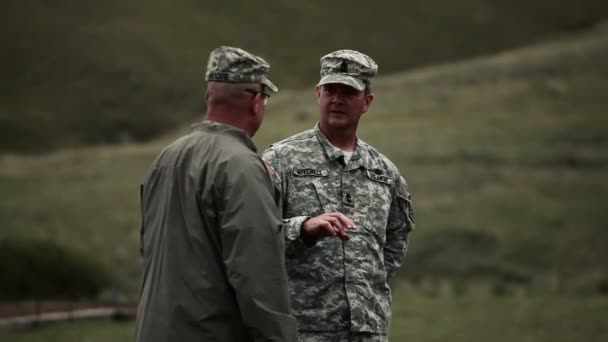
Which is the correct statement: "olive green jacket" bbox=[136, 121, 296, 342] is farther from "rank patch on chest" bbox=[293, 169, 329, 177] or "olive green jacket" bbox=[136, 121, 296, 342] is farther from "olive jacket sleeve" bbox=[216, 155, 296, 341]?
"rank patch on chest" bbox=[293, 169, 329, 177]

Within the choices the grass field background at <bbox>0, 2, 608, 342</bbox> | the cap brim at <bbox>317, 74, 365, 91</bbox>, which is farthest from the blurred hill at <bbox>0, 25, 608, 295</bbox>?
the cap brim at <bbox>317, 74, 365, 91</bbox>

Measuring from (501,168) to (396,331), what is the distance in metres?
18.2

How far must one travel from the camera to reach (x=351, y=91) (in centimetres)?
662

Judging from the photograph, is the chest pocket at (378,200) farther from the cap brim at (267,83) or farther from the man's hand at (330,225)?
the cap brim at (267,83)

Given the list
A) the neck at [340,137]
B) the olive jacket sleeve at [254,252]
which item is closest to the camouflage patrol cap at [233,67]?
the olive jacket sleeve at [254,252]

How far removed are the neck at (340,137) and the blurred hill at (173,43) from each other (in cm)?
6756

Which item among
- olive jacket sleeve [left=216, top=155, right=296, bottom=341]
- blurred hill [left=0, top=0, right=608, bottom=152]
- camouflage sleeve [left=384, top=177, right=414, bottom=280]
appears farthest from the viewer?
blurred hill [left=0, top=0, right=608, bottom=152]

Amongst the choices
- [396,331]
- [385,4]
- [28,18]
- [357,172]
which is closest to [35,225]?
[396,331]

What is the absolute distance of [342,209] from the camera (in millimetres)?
6473

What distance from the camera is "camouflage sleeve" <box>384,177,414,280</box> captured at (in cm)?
689

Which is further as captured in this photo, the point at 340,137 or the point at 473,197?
the point at 473,197

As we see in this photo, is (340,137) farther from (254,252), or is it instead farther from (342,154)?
(254,252)

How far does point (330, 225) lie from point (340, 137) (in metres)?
1.19

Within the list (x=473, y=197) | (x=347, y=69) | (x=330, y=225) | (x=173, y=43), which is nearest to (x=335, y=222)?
(x=330, y=225)
